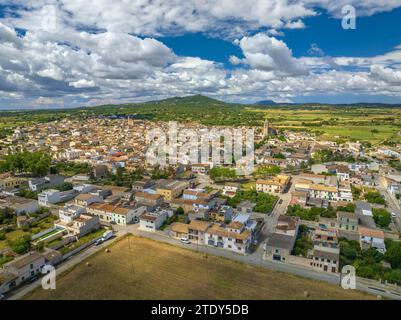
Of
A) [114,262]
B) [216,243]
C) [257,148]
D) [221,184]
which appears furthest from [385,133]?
[114,262]

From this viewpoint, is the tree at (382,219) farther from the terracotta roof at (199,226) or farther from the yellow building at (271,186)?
the terracotta roof at (199,226)

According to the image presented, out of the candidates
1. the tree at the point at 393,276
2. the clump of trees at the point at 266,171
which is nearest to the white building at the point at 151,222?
the tree at the point at 393,276

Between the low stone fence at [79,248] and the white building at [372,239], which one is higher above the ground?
the white building at [372,239]

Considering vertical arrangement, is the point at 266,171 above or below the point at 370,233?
above

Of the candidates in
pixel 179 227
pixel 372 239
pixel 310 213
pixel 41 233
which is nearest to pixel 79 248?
pixel 41 233

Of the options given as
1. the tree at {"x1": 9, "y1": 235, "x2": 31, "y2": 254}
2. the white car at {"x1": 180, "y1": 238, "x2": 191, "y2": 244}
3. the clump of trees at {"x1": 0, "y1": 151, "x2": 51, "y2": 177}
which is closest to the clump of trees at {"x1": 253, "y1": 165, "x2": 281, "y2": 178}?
the white car at {"x1": 180, "y1": 238, "x2": 191, "y2": 244}

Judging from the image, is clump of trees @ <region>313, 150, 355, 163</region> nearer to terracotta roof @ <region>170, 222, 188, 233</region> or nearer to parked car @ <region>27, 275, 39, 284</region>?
terracotta roof @ <region>170, 222, 188, 233</region>

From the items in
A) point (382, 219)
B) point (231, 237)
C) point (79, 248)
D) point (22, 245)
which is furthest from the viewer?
point (382, 219)

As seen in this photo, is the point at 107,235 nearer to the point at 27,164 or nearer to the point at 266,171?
the point at 27,164
